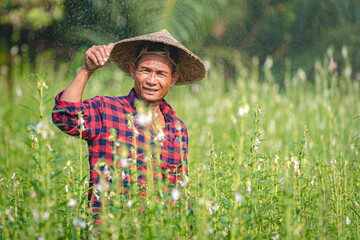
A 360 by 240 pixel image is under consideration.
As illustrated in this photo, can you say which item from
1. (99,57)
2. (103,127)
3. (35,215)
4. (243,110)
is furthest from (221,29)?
(35,215)

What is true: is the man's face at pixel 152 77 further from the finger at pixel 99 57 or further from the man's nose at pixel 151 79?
the finger at pixel 99 57

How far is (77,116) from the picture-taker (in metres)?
2.30

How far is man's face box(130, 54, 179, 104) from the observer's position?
2.62 meters

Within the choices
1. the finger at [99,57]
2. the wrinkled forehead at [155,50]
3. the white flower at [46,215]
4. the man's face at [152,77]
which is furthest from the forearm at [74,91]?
the white flower at [46,215]

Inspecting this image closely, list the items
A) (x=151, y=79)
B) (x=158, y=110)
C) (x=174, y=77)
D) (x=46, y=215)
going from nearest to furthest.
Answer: (x=46, y=215)
(x=151, y=79)
(x=158, y=110)
(x=174, y=77)

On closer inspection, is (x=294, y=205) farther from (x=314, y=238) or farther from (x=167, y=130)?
(x=167, y=130)

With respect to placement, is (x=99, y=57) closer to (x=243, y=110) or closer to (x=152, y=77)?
(x=152, y=77)

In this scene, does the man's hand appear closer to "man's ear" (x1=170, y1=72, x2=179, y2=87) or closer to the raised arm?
the raised arm

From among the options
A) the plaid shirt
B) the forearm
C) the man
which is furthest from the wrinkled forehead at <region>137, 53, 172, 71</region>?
the forearm

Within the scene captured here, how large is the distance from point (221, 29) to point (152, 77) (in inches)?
227

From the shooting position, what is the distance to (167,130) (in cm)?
271

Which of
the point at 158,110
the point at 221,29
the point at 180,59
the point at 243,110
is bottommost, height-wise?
the point at 243,110

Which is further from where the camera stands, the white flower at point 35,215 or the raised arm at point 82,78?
the raised arm at point 82,78

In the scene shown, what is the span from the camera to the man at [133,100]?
89.3 inches
